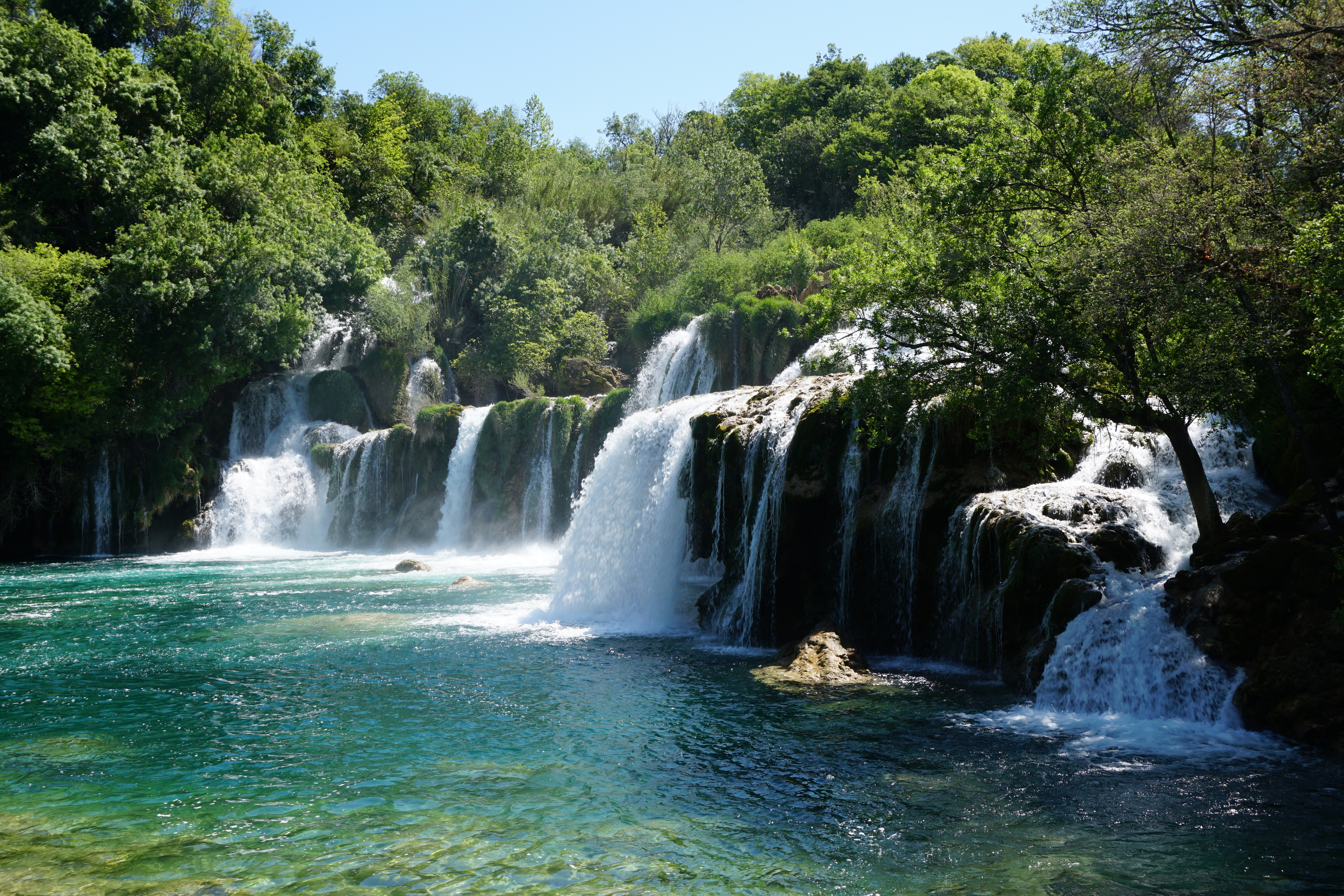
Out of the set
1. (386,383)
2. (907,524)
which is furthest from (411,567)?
(907,524)

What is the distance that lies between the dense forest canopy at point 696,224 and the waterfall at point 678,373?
1.44m

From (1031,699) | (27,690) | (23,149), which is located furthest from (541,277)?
(1031,699)

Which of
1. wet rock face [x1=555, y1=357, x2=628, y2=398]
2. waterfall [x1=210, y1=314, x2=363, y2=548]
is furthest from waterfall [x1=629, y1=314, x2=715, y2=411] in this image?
waterfall [x1=210, y1=314, x2=363, y2=548]

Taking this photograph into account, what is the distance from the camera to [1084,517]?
39.5 ft

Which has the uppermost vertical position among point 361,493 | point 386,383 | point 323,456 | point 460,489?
point 386,383

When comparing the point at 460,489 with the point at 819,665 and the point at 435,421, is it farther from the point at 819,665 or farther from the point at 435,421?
the point at 819,665

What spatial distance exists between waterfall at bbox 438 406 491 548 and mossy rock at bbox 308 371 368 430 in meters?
7.09

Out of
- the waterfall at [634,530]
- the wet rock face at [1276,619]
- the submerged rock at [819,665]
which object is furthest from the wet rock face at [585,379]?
the wet rock face at [1276,619]

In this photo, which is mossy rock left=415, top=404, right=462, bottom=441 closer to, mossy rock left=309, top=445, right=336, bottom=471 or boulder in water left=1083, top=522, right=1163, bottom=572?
mossy rock left=309, top=445, right=336, bottom=471

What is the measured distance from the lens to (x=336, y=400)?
36312mm

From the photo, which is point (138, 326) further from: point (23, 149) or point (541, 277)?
point (541, 277)

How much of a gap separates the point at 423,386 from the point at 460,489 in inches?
364

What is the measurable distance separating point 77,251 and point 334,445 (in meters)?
10.1

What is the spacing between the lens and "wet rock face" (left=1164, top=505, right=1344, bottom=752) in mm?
9031
